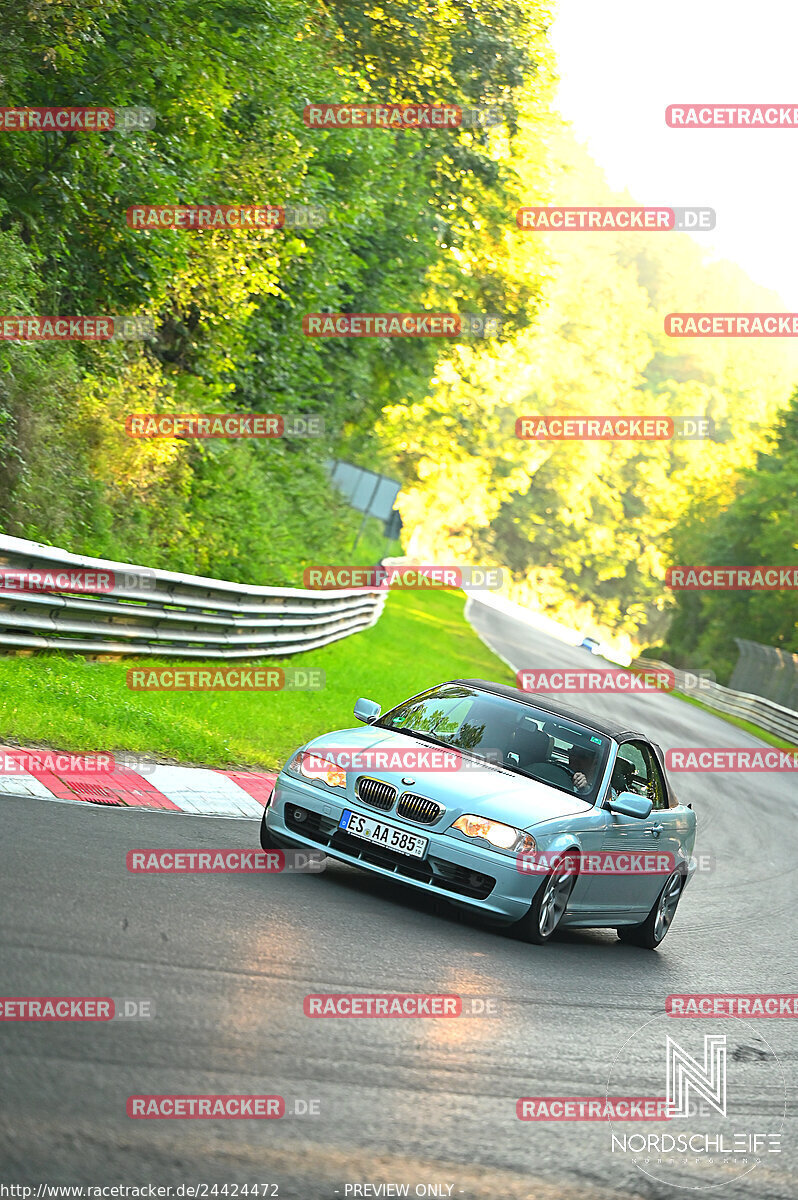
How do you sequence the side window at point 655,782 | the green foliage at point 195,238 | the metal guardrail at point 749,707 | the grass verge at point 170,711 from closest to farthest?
the side window at point 655,782 < the grass verge at point 170,711 < the green foliage at point 195,238 < the metal guardrail at point 749,707

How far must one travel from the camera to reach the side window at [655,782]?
33.7 feet

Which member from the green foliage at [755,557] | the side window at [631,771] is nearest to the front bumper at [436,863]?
the side window at [631,771]

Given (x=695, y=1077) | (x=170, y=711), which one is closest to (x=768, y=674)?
(x=170, y=711)

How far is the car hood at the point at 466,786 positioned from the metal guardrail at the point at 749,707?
29.5 meters

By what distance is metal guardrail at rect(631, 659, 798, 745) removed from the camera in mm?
38406

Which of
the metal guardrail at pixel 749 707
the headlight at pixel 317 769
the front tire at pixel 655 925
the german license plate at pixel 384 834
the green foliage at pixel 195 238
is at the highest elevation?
the green foliage at pixel 195 238

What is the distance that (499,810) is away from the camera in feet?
27.3

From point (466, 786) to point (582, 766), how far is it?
46.9 inches

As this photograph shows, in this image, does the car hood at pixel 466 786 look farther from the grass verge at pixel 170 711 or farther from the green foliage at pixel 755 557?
the green foliage at pixel 755 557

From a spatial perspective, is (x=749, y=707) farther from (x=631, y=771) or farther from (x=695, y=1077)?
(x=695, y=1077)

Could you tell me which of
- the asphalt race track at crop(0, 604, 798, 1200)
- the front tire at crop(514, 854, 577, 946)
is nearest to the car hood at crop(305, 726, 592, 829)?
the front tire at crop(514, 854, 577, 946)

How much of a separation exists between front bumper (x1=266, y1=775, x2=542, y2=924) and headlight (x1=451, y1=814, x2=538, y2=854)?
7 centimetres

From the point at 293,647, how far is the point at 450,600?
36.7 m

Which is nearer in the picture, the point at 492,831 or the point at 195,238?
the point at 492,831
